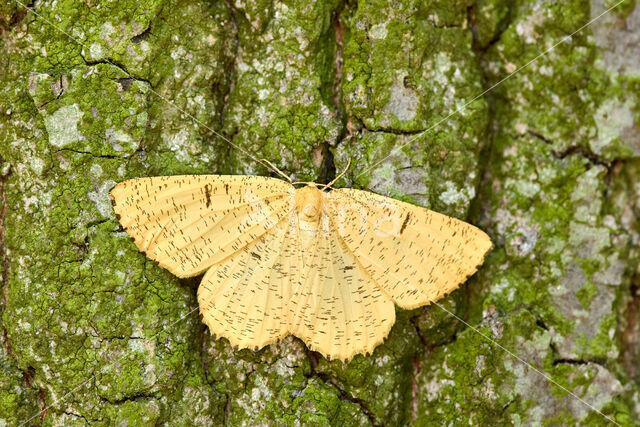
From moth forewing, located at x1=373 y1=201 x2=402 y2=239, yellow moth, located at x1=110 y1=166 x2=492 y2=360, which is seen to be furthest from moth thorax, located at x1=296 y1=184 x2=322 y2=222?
moth forewing, located at x1=373 y1=201 x2=402 y2=239

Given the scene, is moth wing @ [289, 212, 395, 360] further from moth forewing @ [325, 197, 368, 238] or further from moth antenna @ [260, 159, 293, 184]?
moth antenna @ [260, 159, 293, 184]

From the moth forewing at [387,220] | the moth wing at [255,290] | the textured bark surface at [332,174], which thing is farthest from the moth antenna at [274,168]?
the moth forewing at [387,220]

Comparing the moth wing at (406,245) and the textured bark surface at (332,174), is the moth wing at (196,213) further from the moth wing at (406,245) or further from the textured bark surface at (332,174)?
the moth wing at (406,245)

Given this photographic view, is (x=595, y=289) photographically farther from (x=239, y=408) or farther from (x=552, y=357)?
(x=239, y=408)

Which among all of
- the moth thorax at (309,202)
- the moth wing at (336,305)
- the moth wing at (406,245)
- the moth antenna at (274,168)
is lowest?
the moth wing at (336,305)

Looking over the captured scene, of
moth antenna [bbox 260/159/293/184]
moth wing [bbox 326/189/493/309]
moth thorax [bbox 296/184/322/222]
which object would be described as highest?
moth antenna [bbox 260/159/293/184]

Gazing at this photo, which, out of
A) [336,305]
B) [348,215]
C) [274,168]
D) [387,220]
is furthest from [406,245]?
[274,168]

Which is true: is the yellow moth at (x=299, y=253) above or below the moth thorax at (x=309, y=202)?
below

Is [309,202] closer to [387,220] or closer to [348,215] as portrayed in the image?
[348,215]

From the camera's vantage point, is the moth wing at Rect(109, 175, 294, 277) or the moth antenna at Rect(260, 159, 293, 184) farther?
the moth antenna at Rect(260, 159, 293, 184)
